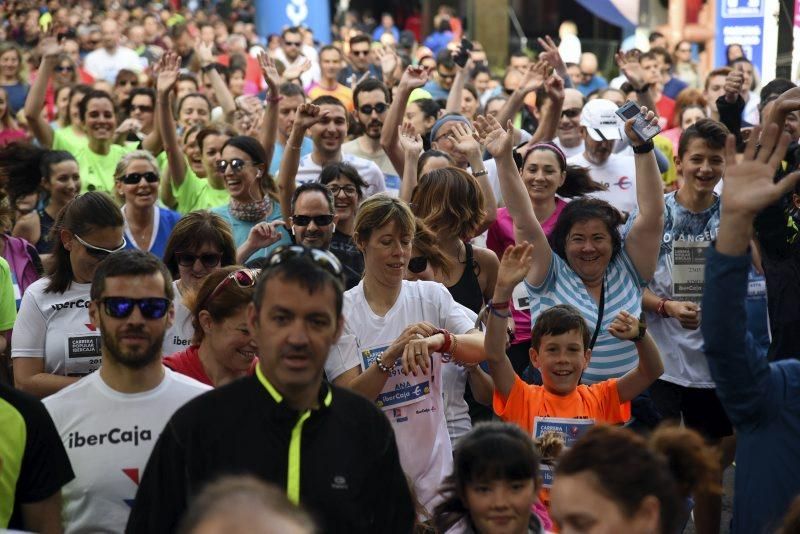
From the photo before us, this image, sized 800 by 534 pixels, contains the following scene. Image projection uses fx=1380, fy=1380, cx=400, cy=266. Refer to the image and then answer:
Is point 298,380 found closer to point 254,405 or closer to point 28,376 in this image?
point 254,405

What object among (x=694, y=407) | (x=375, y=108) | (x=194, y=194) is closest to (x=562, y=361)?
(x=694, y=407)

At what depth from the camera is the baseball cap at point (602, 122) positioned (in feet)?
29.0

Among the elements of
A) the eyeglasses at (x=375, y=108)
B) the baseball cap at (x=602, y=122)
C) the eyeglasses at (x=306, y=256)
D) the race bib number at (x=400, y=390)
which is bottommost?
the race bib number at (x=400, y=390)

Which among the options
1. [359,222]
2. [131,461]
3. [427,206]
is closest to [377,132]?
[427,206]

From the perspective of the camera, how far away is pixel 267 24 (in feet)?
74.8

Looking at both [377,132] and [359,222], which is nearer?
[359,222]

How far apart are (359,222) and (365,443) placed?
2216 mm

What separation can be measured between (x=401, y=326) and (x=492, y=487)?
1386 millimetres

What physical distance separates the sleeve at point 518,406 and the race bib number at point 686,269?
5.11 feet

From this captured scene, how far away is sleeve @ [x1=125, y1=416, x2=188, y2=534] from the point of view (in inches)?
133

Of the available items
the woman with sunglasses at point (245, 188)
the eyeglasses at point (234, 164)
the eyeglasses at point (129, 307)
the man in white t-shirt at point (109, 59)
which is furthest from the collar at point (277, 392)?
the man in white t-shirt at point (109, 59)

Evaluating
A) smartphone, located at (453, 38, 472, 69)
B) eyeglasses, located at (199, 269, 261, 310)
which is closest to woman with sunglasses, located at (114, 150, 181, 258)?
eyeglasses, located at (199, 269, 261, 310)

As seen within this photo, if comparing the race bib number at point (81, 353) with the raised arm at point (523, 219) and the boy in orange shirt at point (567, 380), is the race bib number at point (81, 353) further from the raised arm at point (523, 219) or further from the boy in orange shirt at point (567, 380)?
the raised arm at point (523, 219)

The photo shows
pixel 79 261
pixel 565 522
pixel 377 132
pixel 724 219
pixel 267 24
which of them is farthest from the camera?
pixel 267 24
